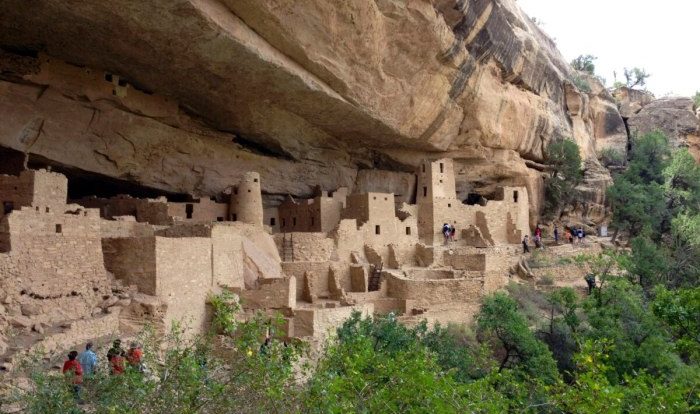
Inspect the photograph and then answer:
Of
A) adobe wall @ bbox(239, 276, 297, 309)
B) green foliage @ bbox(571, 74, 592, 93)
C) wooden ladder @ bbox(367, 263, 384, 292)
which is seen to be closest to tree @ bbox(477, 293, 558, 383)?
wooden ladder @ bbox(367, 263, 384, 292)

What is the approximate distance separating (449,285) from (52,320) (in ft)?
31.5

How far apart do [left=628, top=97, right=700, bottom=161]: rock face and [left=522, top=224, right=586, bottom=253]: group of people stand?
438 inches

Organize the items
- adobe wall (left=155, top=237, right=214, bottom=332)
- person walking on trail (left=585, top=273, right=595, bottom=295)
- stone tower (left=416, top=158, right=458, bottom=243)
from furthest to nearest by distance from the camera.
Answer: stone tower (left=416, top=158, right=458, bottom=243)
person walking on trail (left=585, top=273, right=595, bottom=295)
adobe wall (left=155, top=237, right=214, bottom=332)

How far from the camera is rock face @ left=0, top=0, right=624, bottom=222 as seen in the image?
41.9 feet

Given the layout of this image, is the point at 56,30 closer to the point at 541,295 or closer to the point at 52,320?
the point at 52,320

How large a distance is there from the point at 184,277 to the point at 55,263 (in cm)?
227

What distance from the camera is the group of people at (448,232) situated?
20672mm

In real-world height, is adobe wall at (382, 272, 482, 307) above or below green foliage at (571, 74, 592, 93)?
below

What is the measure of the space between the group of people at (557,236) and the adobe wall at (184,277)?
509 inches

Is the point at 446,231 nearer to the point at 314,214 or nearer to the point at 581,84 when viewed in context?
the point at 314,214

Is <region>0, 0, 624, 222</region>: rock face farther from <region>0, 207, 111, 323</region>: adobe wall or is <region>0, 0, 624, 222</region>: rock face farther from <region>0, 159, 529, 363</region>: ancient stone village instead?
<region>0, 207, 111, 323</region>: adobe wall

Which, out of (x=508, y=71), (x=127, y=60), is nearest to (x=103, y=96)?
(x=127, y=60)

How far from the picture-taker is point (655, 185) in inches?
1092

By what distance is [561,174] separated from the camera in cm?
2564
